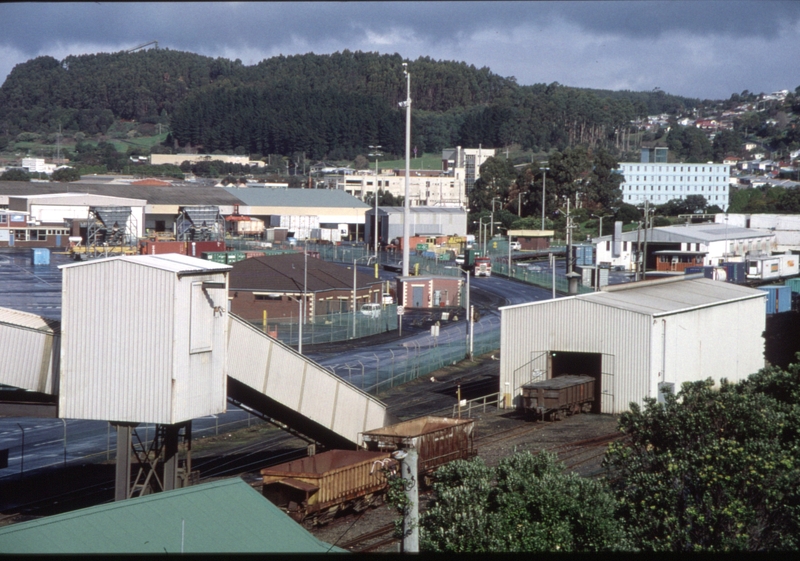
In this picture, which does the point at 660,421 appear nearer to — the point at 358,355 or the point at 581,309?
the point at 581,309

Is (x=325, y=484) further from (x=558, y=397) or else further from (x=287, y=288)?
(x=287, y=288)

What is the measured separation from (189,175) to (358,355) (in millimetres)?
156761

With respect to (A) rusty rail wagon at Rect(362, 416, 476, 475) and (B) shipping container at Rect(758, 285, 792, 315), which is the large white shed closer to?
(A) rusty rail wagon at Rect(362, 416, 476, 475)

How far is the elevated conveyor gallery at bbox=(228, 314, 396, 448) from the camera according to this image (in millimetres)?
19934

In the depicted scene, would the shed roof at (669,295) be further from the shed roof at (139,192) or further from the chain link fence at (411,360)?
the shed roof at (139,192)

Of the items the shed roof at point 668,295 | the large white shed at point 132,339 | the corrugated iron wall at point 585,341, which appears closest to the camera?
the large white shed at point 132,339

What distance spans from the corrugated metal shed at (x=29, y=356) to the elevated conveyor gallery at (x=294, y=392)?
334 cm

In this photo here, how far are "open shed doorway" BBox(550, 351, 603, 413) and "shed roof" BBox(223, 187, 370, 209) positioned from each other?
82541 mm

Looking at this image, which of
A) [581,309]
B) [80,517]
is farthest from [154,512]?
[581,309]

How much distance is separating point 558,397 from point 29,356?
674 inches

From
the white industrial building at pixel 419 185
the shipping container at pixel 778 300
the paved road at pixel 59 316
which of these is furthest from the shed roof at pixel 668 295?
the white industrial building at pixel 419 185

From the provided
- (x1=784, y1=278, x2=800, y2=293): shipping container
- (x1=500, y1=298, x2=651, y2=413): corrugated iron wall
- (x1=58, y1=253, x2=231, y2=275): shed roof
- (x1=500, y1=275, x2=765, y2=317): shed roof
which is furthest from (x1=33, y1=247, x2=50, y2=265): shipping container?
(x1=58, y1=253, x2=231, y2=275): shed roof

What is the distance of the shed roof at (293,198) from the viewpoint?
116 meters

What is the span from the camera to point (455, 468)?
13.6m
